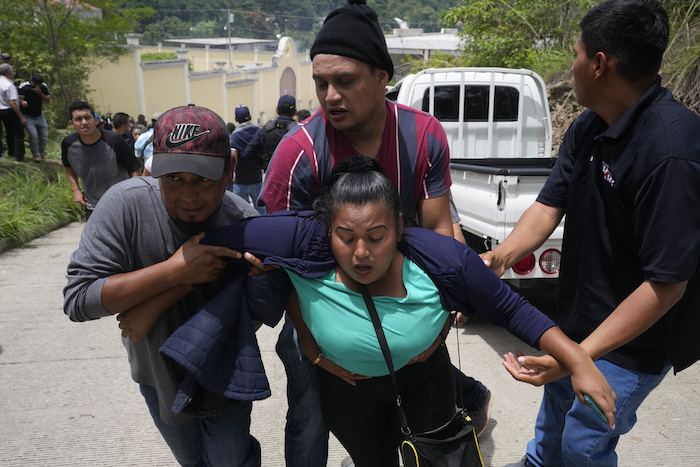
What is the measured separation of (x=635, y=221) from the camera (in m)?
1.97

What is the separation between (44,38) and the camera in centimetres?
1741

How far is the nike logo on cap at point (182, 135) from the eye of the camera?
6.41 feet

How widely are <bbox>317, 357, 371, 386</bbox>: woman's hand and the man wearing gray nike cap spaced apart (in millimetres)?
346

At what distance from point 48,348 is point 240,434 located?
333cm

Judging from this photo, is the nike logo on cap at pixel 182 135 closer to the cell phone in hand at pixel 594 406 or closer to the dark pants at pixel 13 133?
the cell phone in hand at pixel 594 406

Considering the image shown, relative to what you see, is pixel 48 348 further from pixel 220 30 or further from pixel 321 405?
pixel 220 30

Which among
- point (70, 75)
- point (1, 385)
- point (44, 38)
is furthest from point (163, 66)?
point (1, 385)

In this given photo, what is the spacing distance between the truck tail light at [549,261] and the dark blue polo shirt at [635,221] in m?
2.07

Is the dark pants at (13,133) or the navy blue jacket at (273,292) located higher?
the navy blue jacket at (273,292)

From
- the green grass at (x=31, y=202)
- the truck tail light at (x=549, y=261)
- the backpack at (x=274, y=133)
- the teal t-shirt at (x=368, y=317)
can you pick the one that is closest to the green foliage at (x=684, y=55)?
the truck tail light at (x=549, y=261)

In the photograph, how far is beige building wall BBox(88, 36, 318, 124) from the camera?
75.3ft

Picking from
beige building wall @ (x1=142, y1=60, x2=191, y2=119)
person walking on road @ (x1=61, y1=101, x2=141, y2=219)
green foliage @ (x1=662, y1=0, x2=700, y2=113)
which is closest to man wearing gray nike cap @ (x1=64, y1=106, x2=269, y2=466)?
person walking on road @ (x1=61, y1=101, x2=141, y2=219)

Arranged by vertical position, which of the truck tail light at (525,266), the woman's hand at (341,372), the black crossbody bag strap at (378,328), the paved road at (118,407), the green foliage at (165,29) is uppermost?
the green foliage at (165,29)

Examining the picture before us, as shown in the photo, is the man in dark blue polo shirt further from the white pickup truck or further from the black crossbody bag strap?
the white pickup truck
